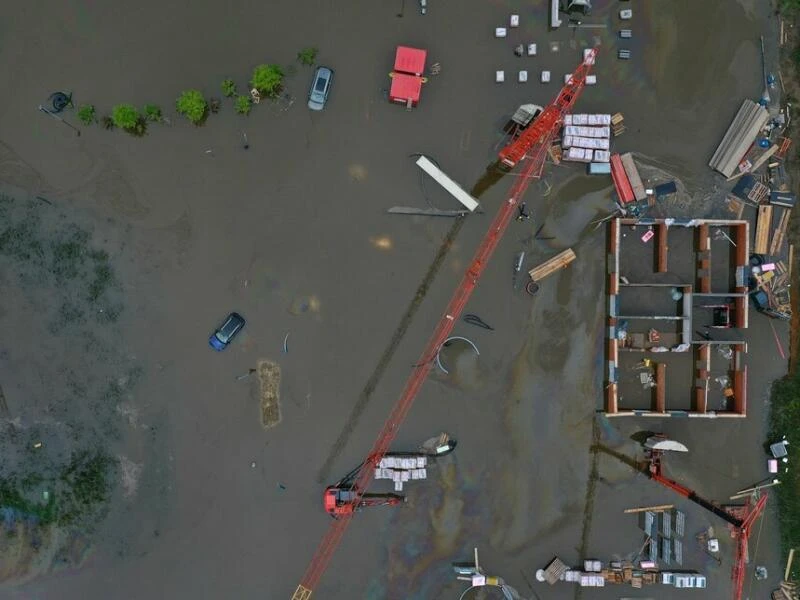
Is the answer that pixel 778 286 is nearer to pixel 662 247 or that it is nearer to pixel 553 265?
pixel 662 247

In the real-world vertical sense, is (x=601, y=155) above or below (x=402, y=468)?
above

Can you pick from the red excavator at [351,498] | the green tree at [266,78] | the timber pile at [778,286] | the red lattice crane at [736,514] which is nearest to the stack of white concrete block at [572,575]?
the red lattice crane at [736,514]

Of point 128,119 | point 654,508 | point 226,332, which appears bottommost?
point 654,508

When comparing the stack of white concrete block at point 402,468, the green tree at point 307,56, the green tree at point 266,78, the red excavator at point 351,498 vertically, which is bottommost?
the red excavator at point 351,498

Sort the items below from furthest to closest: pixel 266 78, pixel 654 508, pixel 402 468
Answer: pixel 654 508 → pixel 402 468 → pixel 266 78

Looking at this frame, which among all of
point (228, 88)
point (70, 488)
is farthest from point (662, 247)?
point (70, 488)

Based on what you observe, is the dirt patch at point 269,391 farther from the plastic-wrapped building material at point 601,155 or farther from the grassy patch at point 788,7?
the grassy patch at point 788,7

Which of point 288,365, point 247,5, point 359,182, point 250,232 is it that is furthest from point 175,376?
point 247,5
